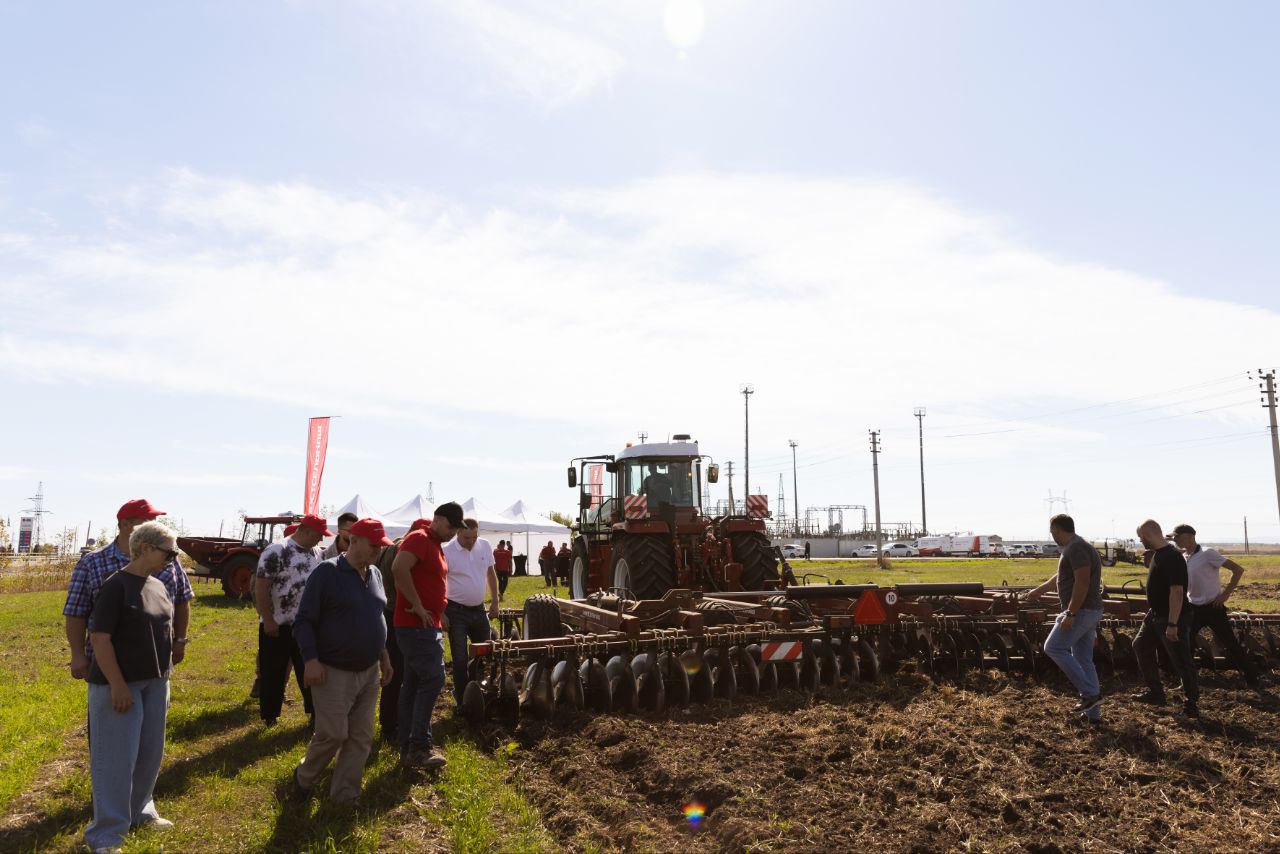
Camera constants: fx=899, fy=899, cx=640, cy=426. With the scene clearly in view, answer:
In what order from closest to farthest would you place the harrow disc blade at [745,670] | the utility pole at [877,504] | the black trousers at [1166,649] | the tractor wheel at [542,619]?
the black trousers at [1166,649] < the harrow disc blade at [745,670] < the tractor wheel at [542,619] < the utility pole at [877,504]

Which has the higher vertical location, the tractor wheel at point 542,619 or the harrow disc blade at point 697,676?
the tractor wheel at point 542,619

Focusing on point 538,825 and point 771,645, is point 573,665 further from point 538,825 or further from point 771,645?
point 538,825

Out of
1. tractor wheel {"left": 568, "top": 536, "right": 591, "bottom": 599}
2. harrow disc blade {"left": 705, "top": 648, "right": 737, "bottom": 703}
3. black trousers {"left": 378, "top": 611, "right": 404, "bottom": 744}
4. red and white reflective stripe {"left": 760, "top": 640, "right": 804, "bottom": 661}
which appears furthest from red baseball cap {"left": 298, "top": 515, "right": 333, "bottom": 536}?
tractor wheel {"left": 568, "top": 536, "right": 591, "bottom": 599}

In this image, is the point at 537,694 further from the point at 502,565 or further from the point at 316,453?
the point at 316,453

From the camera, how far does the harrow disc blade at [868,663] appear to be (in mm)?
7730

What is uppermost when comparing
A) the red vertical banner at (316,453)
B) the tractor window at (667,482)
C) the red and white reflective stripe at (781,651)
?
the red vertical banner at (316,453)

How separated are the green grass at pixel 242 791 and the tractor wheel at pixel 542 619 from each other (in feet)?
3.92

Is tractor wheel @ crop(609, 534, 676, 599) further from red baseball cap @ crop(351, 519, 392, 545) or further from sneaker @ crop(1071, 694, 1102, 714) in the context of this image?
red baseball cap @ crop(351, 519, 392, 545)

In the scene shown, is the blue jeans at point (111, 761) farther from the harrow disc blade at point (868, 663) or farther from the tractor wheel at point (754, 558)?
the tractor wheel at point (754, 558)

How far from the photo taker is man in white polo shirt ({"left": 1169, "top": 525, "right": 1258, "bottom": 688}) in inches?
294

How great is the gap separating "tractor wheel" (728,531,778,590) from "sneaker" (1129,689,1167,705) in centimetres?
454

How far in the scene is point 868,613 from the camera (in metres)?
7.89

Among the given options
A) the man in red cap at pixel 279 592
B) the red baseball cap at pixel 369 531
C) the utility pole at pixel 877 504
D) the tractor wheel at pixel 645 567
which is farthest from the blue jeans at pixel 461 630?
the utility pole at pixel 877 504

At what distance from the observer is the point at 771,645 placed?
736cm
